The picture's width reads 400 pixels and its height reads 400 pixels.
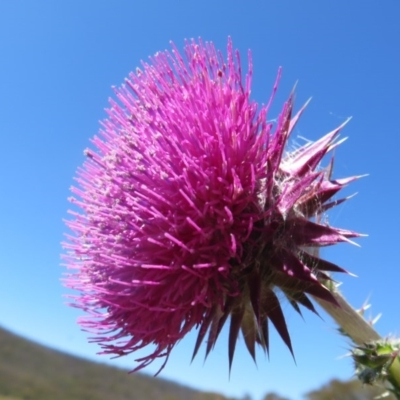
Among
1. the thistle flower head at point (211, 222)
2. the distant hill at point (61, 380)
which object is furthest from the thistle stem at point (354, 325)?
the distant hill at point (61, 380)

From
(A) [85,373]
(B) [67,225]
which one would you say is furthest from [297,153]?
(A) [85,373]

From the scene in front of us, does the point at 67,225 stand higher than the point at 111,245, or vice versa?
the point at 67,225

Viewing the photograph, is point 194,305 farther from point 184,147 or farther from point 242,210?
point 184,147

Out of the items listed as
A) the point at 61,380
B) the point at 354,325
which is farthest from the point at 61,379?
the point at 354,325

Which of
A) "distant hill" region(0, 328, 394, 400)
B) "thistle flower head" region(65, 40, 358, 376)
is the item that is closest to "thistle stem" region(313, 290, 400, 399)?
"thistle flower head" region(65, 40, 358, 376)

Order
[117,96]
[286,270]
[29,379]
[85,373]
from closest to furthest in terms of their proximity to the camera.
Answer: [286,270]
[117,96]
[29,379]
[85,373]

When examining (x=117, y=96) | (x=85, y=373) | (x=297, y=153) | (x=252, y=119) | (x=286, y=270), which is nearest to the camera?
(x=286, y=270)

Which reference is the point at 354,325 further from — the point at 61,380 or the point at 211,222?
the point at 61,380

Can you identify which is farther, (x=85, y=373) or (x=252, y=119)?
(x=85, y=373)
